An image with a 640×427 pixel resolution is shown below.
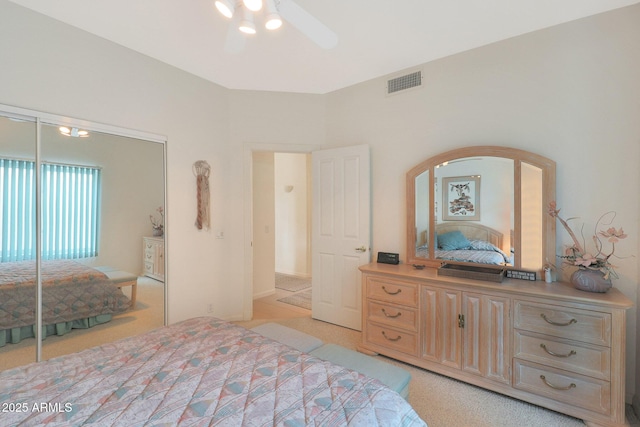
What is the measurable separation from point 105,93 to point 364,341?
3.29 meters

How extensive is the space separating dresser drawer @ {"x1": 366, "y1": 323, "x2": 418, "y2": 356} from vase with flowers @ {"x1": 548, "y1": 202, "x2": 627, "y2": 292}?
1261 mm

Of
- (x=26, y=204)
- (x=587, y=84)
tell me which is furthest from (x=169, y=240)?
(x=587, y=84)

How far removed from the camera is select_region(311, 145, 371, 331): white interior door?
10.9 ft

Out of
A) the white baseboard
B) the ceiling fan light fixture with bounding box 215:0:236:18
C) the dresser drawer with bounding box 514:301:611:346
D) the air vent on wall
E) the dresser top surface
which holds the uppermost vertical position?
the air vent on wall

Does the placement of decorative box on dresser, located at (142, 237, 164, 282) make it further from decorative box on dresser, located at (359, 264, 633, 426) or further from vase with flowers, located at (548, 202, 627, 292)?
vase with flowers, located at (548, 202, 627, 292)

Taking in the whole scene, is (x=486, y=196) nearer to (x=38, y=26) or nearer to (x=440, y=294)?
(x=440, y=294)

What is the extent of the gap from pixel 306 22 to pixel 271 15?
0.21 m

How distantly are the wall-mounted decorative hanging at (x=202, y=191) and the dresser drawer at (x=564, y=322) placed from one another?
10.1 ft

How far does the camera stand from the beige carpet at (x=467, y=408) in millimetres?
1890

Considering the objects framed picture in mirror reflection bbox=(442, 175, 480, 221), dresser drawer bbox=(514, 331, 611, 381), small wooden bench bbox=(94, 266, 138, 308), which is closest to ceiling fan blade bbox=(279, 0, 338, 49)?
framed picture in mirror reflection bbox=(442, 175, 480, 221)

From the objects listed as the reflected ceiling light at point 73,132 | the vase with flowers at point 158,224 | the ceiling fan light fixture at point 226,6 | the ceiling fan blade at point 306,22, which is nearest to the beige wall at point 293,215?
the vase with flowers at point 158,224

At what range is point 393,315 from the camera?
2.61 m

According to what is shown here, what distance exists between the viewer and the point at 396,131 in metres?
3.20

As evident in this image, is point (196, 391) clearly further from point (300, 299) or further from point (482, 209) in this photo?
point (300, 299)
